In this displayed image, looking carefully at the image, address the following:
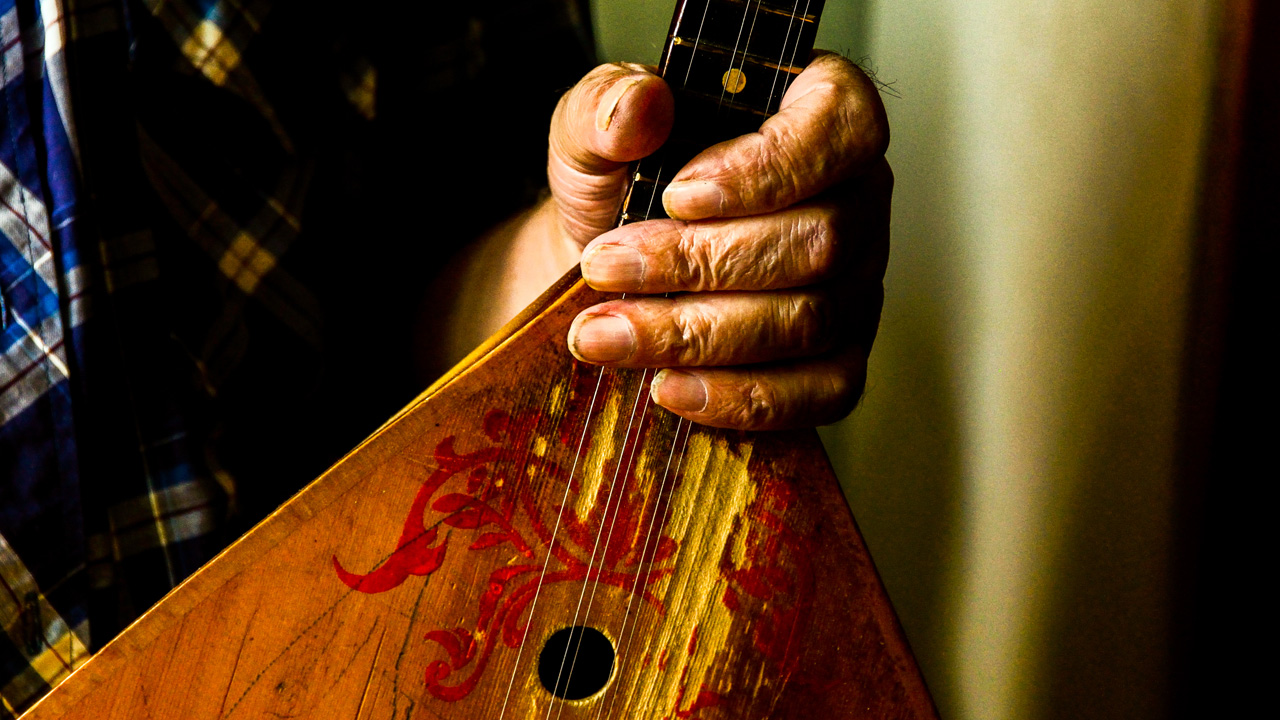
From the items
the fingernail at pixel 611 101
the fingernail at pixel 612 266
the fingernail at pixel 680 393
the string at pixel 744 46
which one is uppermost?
the string at pixel 744 46

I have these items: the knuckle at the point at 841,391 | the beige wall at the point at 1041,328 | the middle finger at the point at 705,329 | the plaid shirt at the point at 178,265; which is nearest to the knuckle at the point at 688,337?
the middle finger at the point at 705,329

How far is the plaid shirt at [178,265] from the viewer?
61 cm

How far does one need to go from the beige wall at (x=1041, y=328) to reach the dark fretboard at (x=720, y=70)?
1.51 ft

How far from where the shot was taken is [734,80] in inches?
22.8

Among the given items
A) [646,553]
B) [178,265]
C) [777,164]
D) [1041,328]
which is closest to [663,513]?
[646,553]

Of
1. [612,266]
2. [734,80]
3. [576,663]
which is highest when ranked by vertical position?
[734,80]

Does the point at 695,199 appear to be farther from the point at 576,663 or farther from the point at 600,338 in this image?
the point at 576,663

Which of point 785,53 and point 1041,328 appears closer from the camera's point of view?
point 785,53

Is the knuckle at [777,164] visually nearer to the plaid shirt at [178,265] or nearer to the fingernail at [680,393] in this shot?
the fingernail at [680,393]

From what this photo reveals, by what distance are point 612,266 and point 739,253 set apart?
9 centimetres

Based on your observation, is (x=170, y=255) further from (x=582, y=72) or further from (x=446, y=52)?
(x=582, y=72)

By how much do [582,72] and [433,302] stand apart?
33cm

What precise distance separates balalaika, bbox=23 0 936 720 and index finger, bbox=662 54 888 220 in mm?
25

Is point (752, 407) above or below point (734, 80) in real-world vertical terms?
below
